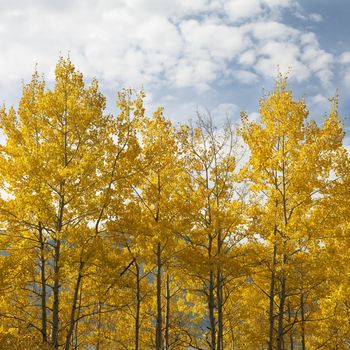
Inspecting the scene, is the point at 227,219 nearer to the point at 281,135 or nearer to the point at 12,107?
the point at 281,135

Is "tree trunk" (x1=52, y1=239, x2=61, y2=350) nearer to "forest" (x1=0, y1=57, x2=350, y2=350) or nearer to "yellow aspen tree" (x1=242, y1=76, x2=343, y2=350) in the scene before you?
"forest" (x1=0, y1=57, x2=350, y2=350)

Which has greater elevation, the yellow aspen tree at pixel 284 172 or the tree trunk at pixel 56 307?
the yellow aspen tree at pixel 284 172

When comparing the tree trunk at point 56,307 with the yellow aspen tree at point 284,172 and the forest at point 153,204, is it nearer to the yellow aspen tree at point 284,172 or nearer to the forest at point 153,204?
the forest at point 153,204

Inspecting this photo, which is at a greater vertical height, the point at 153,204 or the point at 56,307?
the point at 153,204

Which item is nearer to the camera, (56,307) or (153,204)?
(56,307)

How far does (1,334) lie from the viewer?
10078mm

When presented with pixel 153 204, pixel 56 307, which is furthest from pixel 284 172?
pixel 56 307

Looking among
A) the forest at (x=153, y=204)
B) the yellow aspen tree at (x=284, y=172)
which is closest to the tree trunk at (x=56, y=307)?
the forest at (x=153, y=204)

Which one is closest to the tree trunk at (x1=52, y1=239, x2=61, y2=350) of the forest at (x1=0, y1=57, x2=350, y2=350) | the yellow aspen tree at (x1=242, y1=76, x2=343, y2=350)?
the forest at (x1=0, y1=57, x2=350, y2=350)

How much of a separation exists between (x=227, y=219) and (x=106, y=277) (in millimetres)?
4009

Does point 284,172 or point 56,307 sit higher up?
point 284,172

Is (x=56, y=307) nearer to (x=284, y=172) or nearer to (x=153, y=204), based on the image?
(x=153, y=204)

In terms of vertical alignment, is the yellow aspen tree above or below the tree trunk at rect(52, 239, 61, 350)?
above

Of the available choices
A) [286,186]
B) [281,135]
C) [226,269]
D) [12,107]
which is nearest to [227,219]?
[226,269]
